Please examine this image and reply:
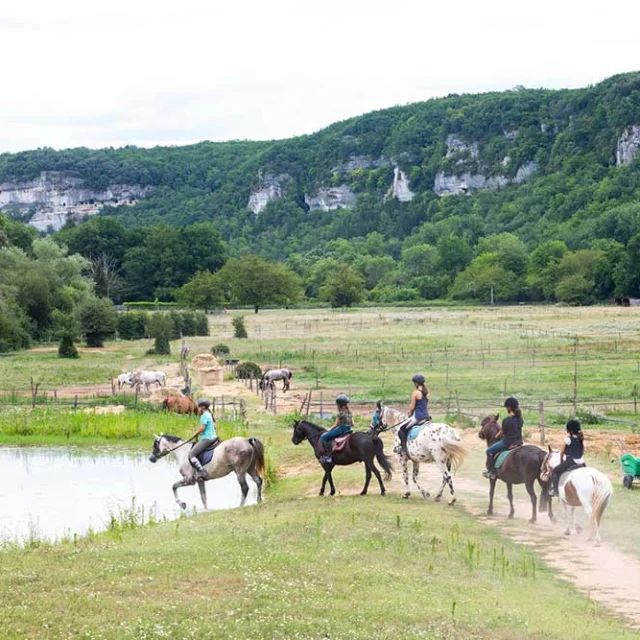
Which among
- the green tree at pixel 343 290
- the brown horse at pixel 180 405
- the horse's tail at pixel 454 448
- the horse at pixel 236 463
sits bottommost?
the green tree at pixel 343 290

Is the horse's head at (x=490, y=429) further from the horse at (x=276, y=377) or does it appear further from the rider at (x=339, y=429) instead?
the horse at (x=276, y=377)

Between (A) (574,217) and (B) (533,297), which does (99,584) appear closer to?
(B) (533,297)

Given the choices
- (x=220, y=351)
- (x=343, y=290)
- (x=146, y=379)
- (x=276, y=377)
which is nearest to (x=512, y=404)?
(x=276, y=377)

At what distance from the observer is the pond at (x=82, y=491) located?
19.6 meters

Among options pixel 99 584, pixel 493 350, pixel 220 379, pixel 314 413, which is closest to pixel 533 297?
pixel 493 350

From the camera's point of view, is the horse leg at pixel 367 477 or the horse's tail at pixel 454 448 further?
the horse leg at pixel 367 477

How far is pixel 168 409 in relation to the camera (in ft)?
112

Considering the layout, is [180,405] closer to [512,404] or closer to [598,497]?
[512,404]

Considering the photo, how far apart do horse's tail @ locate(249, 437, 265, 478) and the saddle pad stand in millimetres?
1445

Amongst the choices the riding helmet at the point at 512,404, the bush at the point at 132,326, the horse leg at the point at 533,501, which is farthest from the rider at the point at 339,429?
the bush at the point at 132,326

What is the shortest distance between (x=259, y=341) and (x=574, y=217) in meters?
123

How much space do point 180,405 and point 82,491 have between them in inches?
425

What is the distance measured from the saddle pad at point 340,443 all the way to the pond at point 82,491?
300 cm

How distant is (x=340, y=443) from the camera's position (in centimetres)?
1916
